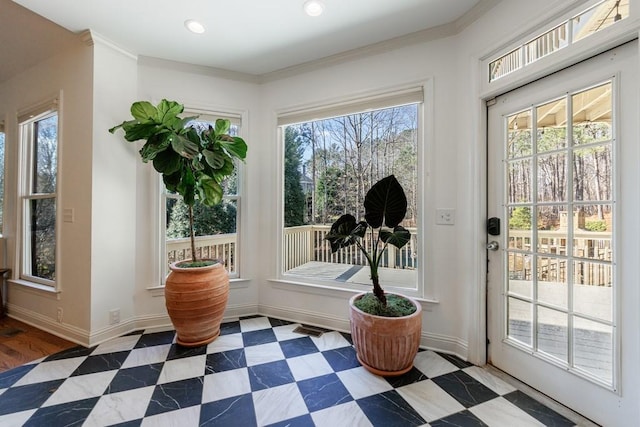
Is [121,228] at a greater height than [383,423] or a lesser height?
greater

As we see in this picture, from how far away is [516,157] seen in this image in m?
1.76

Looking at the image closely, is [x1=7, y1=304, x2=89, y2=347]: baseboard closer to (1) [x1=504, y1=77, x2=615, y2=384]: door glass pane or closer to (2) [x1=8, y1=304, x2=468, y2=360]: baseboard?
(2) [x1=8, y1=304, x2=468, y2=360]: baseboard

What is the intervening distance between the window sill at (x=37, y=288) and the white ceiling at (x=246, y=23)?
7.16 ft

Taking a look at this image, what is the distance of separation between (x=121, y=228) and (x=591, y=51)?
11.2 ft

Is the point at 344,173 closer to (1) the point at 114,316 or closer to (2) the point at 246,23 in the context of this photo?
(2) the point at 246,23

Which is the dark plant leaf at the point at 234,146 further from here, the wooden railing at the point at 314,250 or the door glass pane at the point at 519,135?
the door glass pane at the point at 519,135

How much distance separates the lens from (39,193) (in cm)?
268

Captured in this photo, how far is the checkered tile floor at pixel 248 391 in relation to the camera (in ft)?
4.60

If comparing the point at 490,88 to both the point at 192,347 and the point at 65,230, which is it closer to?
the point at 192,347

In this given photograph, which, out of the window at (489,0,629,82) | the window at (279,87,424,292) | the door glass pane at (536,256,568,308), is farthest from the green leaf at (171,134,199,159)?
the door glass pane at (536,256,568,308)

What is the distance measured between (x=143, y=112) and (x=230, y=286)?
1727 millimetres

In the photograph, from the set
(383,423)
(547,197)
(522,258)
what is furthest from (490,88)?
(383,423)

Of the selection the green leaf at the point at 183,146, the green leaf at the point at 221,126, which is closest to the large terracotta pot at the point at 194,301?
the green leaf at the point at 183,146

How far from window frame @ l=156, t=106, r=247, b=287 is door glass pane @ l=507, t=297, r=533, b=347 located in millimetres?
2362
